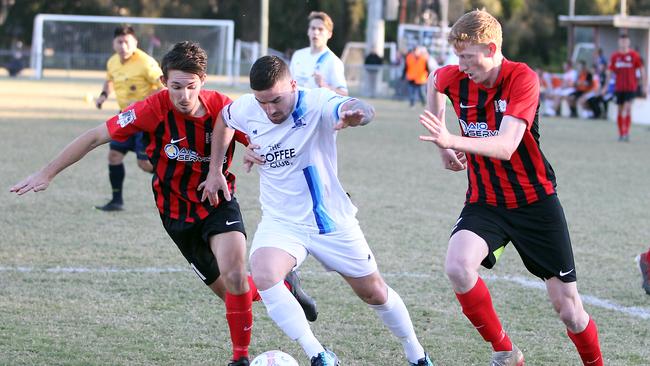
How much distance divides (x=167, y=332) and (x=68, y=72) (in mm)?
33912

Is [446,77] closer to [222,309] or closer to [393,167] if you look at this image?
[222,309]

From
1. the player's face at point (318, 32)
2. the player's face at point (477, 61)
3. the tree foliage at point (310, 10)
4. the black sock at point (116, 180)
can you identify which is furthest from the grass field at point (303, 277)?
the tree foliage at point (310, 10)

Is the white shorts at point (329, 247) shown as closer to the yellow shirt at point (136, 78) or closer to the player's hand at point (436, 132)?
the player's hand at point (436, 132)

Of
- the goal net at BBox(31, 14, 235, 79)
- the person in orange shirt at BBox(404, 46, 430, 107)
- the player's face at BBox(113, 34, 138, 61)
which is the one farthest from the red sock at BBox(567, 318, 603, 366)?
the goal net at BBox(31, 14, 235, 79)

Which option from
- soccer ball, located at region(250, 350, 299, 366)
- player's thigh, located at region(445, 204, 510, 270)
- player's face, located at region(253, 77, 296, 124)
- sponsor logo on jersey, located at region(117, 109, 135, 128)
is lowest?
soccer ball, located at region(250, 350, 299, 366)

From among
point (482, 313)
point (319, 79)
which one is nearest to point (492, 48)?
point (482, 313)

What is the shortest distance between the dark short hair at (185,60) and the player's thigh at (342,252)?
0.98 meters

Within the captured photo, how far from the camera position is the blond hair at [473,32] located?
4.22 metres

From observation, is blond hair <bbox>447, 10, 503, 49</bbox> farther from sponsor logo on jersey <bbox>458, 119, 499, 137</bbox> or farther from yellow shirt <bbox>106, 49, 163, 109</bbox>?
yellow shirt <bbox>106, 49, 163, 109</bbox>

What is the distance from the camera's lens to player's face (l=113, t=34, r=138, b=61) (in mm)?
9734

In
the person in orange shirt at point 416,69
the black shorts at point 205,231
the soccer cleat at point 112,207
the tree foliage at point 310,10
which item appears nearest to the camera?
the black shorts at point 205,231

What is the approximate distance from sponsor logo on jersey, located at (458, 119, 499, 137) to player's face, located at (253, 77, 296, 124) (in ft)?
2.60

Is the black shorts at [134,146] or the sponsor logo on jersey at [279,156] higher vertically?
the sponsor logo on jersey at [279,156]

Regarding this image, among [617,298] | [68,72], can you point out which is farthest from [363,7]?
[617,298]
